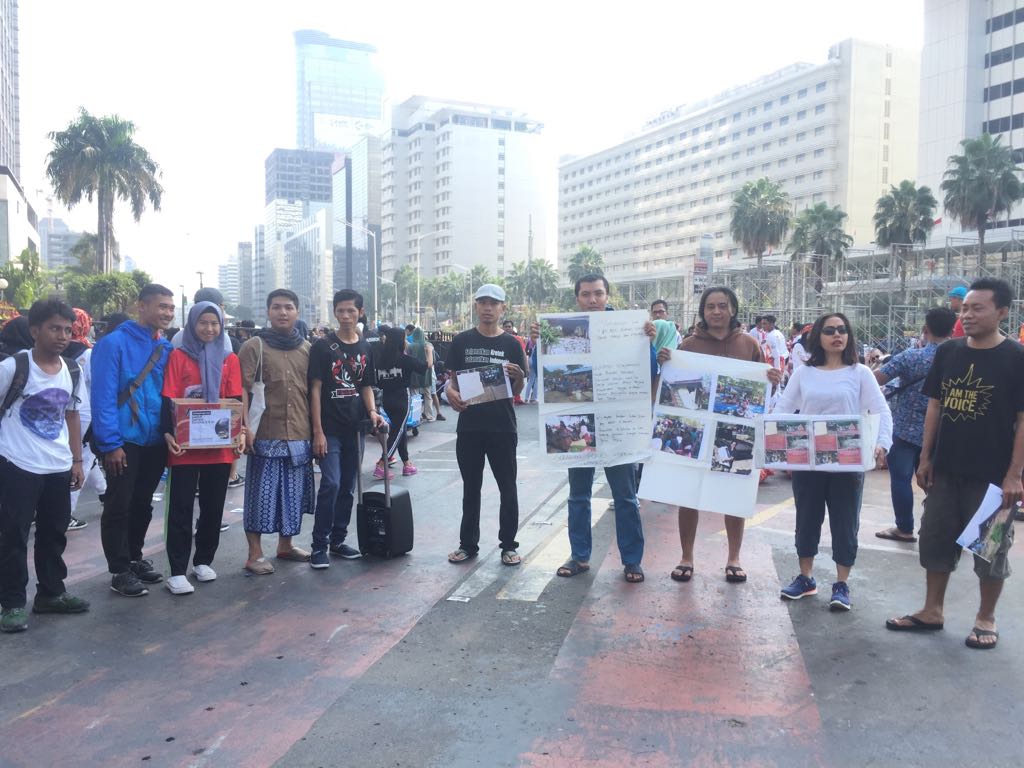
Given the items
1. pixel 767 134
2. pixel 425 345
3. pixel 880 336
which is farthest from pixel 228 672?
pixel 767 134

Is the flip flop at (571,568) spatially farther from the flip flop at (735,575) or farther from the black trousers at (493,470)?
the flip flop at (735,575)

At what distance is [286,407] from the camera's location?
5.68 meters

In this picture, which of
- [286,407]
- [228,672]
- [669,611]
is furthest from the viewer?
[286,407]

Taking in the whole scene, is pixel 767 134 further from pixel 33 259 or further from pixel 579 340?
pixel 579 340

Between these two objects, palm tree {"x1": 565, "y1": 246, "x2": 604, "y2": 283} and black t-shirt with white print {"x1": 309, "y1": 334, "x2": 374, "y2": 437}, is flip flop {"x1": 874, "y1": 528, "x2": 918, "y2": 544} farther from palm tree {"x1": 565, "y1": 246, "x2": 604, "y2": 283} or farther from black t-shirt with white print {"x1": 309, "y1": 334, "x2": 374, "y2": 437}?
palm tree {"x1": 565, "y1": 246, "x2": 604, "y2": 283}

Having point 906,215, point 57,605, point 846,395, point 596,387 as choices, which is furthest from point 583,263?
point 57,605

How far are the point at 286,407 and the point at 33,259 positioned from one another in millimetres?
47458

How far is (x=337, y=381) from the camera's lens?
5871 millimetres

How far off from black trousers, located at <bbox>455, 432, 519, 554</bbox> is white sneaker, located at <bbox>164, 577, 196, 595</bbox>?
1911mm

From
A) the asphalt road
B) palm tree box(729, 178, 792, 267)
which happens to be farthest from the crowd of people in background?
palm tree box(729, 178, 792, 267)

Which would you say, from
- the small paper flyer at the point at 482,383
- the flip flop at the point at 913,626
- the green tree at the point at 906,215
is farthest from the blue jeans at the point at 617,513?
the green tree at the point at 906,215

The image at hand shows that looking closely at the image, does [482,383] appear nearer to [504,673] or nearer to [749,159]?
[504,673]

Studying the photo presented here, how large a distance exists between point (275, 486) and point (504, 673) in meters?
2.55

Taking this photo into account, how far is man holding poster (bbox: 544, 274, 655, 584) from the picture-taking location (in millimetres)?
5531
